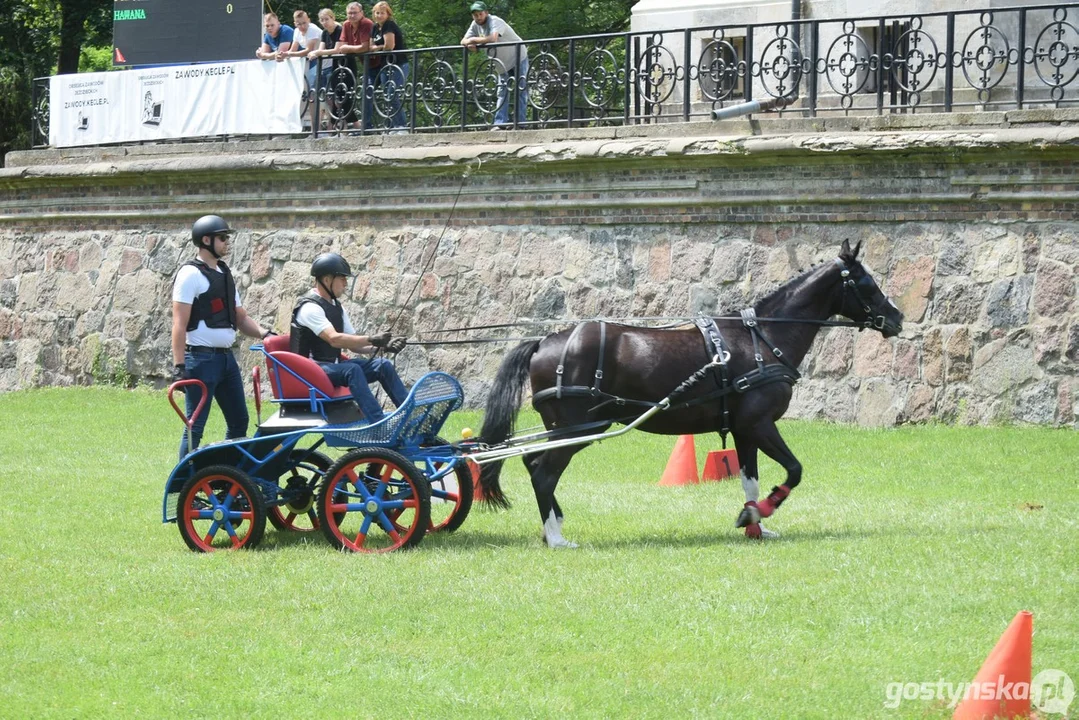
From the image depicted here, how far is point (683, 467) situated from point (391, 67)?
303 inches

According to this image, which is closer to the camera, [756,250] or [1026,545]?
[1026,545]

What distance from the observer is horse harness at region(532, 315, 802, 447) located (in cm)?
916

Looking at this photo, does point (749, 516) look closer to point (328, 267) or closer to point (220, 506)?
point (328, 267)

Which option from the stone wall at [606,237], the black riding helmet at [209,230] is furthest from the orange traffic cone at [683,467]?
the black riding helmet at [209,230]

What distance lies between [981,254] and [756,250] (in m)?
2.31

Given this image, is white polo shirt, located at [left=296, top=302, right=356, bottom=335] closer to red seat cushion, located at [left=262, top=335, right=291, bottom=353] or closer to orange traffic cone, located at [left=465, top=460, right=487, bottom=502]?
red seat cushion, located at [left=262, top=335, right=291, bottom=353]

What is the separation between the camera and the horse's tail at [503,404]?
9.27 meters

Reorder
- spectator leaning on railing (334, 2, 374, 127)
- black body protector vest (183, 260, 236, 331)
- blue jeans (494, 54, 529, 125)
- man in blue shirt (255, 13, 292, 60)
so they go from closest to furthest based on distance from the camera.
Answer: black body protector vest (183, 260, 236, 331)
blue jeans (494, 54, 529, 125)
spectator leaning on railing (334, 2, 374, 127)
man in blue shirt (255, 13, 292, 60)

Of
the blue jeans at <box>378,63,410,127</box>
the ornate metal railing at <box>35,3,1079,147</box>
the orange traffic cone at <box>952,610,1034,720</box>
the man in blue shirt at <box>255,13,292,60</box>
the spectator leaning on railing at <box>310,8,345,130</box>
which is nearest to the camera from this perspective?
the orange traffic cone at <box>952,610,1034,720</box>

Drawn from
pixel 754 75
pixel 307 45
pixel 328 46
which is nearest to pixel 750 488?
pixel 754 75

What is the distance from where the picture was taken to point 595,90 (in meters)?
16.2

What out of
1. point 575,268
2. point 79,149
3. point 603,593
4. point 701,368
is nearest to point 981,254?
point 575,268

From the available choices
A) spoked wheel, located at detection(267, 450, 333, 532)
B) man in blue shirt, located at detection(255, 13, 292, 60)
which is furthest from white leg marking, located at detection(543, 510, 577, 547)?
man in blue shirt, located at detection(255, 13, 292, 60)

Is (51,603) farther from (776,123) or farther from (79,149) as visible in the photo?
(79,149)
